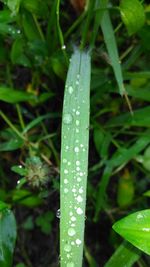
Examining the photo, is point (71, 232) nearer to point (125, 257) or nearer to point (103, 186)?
point (125, 257)

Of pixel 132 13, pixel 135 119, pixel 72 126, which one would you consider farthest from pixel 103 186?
pixel 132 13

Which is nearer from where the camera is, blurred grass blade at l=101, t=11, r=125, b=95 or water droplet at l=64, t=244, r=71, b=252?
water droplet at l=64, t=244, r=71, b=252

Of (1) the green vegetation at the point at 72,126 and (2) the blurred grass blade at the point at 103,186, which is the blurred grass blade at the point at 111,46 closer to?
(1) the green vegetation at the point at 72,126

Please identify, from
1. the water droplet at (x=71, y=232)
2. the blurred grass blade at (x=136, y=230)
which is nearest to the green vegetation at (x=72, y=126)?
the water droplet at (x=71, y=232)

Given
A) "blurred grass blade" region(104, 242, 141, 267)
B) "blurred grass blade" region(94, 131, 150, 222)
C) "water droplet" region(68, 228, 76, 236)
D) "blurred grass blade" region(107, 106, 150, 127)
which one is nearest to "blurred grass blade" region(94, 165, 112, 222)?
"blurred grass blade" region(94, 131, 150, 222)

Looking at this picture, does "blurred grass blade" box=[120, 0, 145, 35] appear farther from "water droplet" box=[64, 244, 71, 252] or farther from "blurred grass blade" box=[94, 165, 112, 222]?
"water droplet" box=[64, 244, 71, 252]

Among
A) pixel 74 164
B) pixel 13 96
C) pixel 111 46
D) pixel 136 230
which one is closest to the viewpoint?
pixel 136 230

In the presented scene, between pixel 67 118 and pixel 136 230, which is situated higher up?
pixel 67 118
